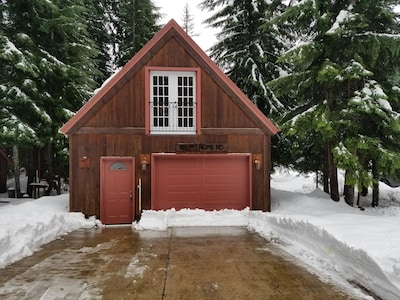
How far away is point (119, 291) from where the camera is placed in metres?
4.64

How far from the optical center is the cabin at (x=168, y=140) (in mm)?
10711

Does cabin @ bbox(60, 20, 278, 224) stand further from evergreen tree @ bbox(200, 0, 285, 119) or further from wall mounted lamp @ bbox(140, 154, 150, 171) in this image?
evergreen tree @ bbox(200, 0, 285, 119)

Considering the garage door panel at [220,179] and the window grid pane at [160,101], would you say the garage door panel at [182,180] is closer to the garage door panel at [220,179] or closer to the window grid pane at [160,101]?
the garage door panel at [220,179]

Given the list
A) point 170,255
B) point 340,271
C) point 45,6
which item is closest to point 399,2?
point 340,271

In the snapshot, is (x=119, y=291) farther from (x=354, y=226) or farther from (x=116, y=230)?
(x=116, y=230)

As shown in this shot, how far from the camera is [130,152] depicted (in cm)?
1088

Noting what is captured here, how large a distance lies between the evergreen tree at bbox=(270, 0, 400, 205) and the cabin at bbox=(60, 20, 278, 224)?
174cm

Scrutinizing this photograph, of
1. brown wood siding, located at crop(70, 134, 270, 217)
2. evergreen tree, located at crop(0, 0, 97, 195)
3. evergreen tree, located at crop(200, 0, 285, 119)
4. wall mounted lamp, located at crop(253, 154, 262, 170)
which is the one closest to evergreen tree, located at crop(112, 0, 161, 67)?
evergreen tree, located at crop(0, 0, 97, 195)

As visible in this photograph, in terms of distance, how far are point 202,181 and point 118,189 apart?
2.66 m

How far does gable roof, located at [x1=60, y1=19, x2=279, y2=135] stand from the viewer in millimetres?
10617

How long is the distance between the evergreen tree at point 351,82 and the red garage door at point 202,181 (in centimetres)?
212

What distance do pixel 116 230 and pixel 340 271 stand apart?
623 cm

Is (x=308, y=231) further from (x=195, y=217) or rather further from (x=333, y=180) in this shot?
(x=333, y=180)

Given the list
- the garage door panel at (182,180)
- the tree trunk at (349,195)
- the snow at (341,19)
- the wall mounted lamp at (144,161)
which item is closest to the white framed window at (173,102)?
the wall mounted lamp at (144,161)
